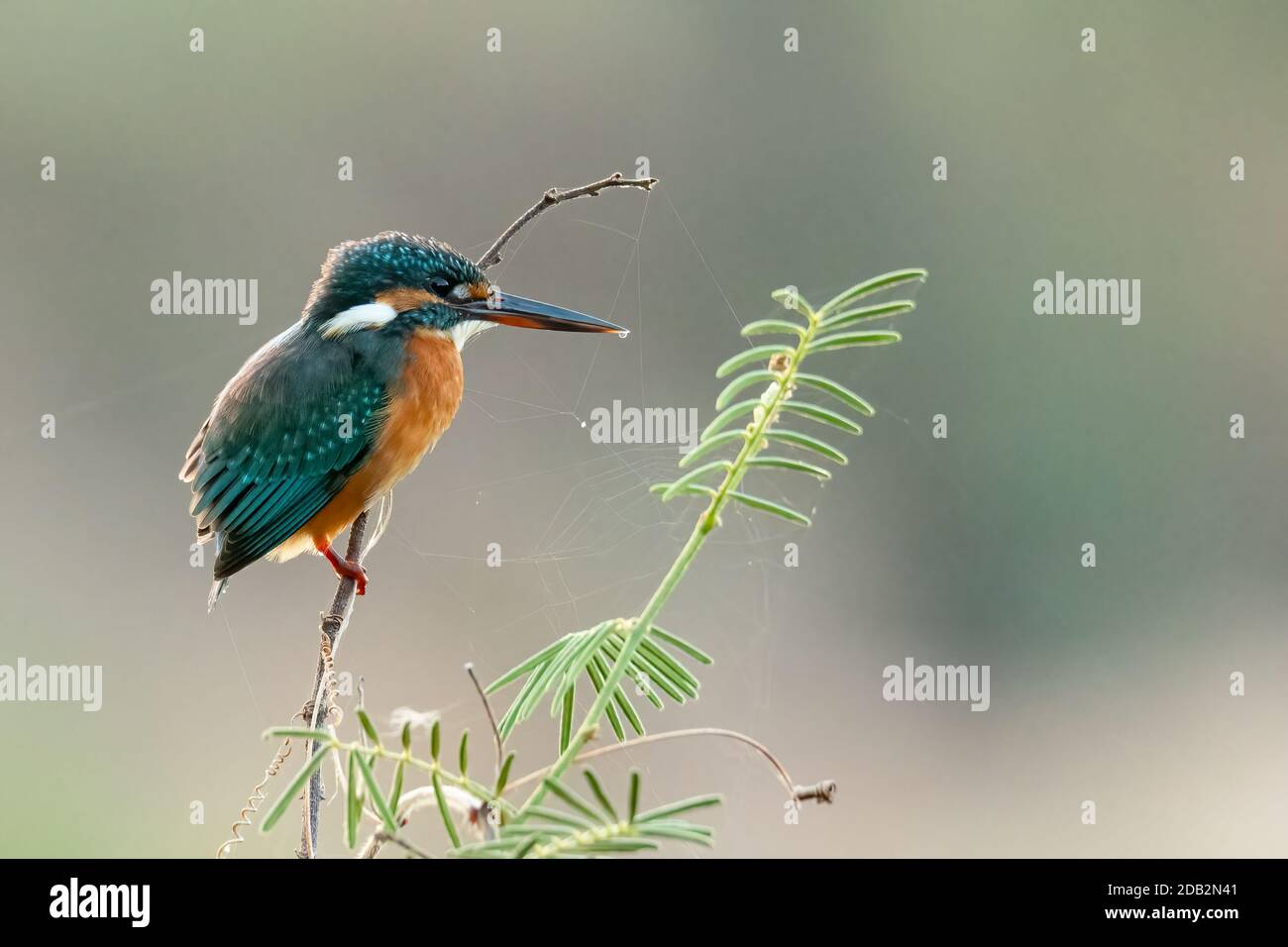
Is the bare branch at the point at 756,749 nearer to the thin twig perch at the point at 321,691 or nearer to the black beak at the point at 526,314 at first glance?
the thin twig perch at the point at 321,691

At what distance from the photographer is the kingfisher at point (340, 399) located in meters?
2.30

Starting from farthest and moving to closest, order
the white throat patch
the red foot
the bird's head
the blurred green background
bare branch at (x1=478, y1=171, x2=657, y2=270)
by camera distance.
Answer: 1. the blurred green background
2. the white throat patch
3. the bird's head
4. the red foot
5. bare branch at (x1=478, y1=171, x2=657, y2=270)

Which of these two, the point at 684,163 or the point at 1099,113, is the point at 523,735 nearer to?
the point at 684,163

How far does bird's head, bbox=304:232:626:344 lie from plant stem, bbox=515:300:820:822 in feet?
4.67

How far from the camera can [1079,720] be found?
5.89m

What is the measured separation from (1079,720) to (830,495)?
1559mm

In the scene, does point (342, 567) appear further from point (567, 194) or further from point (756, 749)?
point (756, 749)

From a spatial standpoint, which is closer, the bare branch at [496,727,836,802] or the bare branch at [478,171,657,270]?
the bare branch at [496,727,836,802]

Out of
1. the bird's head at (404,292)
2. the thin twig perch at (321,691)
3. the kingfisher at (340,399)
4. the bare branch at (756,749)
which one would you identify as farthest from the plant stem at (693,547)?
the kingfisher at (340,399)

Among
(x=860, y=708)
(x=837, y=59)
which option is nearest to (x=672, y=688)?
(x=860, y=708)

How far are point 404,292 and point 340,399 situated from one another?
0.81 ft

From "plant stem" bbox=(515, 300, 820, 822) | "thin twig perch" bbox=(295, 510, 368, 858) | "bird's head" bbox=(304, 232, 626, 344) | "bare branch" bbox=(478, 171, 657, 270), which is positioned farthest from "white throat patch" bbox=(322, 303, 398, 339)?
"plant stem" bbox=(515, 300, 820, 822)

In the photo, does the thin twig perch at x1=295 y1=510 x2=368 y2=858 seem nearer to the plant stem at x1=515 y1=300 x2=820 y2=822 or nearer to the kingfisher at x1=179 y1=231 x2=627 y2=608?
the plant stem at x1=515 y1=300 x2=820 y2=822

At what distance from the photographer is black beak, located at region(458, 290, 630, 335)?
192cm
